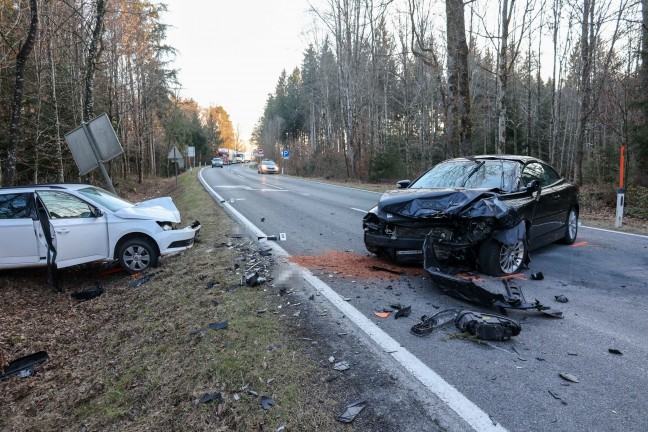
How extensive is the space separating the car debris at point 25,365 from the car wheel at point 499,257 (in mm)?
5430

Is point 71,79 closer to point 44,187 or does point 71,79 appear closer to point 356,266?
point 44,187

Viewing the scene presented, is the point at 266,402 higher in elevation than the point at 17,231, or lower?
lower

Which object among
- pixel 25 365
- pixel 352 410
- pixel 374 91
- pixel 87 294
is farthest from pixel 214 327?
pixel 374 91

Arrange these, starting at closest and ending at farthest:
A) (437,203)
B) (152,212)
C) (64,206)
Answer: (437,203) < (64,206) < (152,212)

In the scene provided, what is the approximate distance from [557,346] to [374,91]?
3237cm

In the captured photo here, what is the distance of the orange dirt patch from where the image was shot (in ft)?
18.4

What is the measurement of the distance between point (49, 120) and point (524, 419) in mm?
19033

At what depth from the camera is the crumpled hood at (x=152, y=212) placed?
23.5 feet

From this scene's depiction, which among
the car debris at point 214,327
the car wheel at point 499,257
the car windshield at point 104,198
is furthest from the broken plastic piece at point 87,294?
the car wheel at point 499,257

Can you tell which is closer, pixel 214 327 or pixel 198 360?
pixel 198 360

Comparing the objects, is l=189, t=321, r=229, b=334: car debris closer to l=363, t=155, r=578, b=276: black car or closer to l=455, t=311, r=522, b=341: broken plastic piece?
l=455, t=311, r=522, b=341: broken plastic piece

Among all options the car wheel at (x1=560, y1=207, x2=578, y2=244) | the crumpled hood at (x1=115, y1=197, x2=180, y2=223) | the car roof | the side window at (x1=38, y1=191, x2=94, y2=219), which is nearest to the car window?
the car wheel at (x1=560, y1=207, x2=578, y2=244)

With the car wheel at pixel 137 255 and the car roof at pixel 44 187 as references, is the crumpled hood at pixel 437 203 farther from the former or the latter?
the car roof at pixel 44 187

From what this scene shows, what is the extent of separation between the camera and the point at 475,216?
16.6ft
